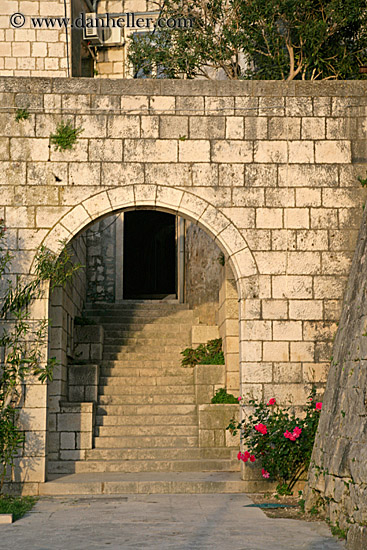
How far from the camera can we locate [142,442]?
8.56 metres

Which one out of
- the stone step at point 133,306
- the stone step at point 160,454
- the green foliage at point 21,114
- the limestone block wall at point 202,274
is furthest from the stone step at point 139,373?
the green foliage at point 21,114

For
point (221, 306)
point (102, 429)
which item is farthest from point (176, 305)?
point (102, 429)

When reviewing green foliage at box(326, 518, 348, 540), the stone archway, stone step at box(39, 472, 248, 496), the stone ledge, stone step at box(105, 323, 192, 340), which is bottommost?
green foliage at box(326, 518, 348, 540)

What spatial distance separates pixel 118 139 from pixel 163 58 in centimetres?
231

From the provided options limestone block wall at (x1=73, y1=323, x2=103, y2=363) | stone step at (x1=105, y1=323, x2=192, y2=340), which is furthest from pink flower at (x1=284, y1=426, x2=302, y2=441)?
stone step at (x1=105, y1=323, x2=192, y2=340)

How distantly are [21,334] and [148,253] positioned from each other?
904 centimetres

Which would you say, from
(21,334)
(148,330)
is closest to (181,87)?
(21,334)

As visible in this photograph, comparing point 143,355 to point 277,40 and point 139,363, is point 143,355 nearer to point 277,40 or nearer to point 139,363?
point 139,363

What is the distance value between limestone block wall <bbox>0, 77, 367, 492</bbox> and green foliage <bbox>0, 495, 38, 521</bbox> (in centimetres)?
225

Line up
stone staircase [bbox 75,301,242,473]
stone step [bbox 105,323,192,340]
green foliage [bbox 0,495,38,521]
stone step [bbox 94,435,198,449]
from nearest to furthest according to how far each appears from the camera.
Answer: green foliage [bbox 0,495,38,521]
stone staircase [bbox 75,301,242,473]
stone step [bbox 94,435,198,449]
stone step [bbox 105,323,192,340]

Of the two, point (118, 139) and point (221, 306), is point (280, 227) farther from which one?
point (221, 306)

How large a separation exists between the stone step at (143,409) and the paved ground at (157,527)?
231 cm

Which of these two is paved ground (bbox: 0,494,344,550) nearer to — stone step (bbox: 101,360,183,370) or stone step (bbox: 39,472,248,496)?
stone step (bbox: 39,472,248,496)

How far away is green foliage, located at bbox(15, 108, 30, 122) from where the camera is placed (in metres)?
7.68
